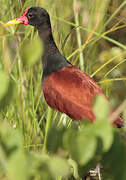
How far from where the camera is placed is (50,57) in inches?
76.8

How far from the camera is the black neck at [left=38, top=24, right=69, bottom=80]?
1.89 meters

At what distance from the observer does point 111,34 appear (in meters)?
2.69

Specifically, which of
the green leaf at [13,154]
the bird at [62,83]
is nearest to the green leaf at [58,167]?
the green leaf at [13,154]

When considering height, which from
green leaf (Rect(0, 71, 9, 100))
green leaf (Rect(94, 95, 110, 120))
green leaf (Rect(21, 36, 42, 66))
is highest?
green leaf (Rect(21, 36, 42, 66))

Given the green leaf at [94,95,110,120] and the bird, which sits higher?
the green leaf at [94,95,110,120]

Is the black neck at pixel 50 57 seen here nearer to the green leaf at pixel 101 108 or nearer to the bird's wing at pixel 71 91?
the bird's wing at pixel 71 91

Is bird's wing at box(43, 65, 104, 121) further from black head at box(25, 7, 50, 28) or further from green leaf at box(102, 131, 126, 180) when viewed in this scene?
green leaf at box(102, 131, 126, 180)

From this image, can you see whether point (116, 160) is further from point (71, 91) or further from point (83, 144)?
point (71, 91)

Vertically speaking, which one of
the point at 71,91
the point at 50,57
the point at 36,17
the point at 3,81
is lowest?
the point at 71,91

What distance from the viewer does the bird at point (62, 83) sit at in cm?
169

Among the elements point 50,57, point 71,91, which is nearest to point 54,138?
point 71,91

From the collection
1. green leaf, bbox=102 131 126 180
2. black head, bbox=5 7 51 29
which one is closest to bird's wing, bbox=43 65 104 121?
black head, bbox=5 7 51 29

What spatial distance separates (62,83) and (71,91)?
6 cm

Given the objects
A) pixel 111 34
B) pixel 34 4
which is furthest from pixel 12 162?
pixel 111 34
